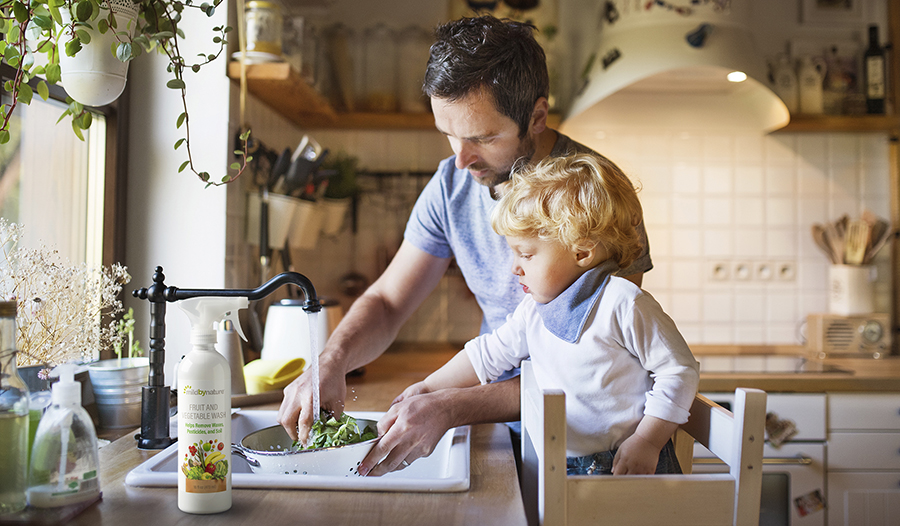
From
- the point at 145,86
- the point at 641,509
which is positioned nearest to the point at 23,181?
the point at 145,86

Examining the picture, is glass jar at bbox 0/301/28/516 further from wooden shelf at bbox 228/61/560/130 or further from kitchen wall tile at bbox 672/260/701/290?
kitchen wall tile at bbox 672/260/701/290

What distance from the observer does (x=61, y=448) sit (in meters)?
0.70

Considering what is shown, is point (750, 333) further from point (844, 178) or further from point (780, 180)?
point (844, 178)

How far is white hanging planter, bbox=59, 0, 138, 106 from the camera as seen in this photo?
0.99 meters

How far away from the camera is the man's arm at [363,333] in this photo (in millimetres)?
1038

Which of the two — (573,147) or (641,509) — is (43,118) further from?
(641,509)

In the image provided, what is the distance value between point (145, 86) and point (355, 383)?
3.05 ft

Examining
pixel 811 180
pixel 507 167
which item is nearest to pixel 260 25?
pixel 507 167

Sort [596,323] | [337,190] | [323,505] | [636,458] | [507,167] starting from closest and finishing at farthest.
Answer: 1. [323,505]
2. [636,458]
3. [596,323]
4. [507,167]
5. [337,190]

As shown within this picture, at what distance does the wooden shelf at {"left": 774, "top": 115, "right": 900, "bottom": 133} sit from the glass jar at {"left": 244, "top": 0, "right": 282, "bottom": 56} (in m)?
1.86

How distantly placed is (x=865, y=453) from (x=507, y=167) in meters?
1.53

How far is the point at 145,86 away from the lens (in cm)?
164

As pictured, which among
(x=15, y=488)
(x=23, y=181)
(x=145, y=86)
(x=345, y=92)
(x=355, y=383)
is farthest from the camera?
(x=345, y=92)

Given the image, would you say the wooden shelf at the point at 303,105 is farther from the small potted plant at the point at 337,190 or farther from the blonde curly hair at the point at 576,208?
the blonde curly hair at the point at 576,208
